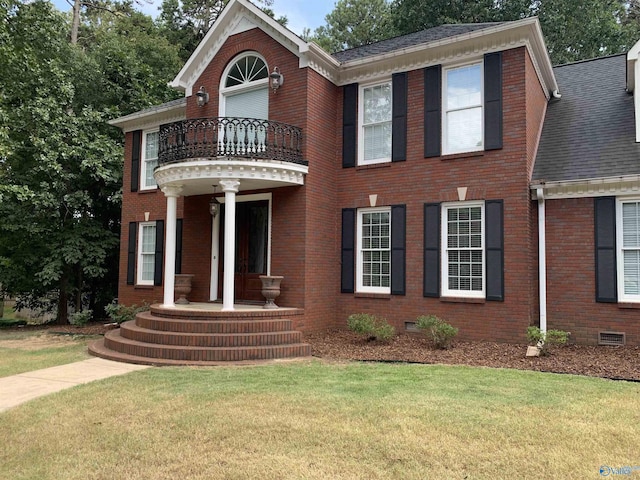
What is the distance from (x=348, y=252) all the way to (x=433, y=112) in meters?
3.60

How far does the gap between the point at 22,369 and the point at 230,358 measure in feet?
11.3

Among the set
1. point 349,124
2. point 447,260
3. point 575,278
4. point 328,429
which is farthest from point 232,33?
point 328,429

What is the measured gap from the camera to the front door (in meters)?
11.7

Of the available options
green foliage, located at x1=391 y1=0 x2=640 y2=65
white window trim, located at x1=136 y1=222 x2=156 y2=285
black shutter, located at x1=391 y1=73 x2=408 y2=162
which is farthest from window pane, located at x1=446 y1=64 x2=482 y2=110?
green foliage, located at x1=391 y1=0 x2=640 y2=65

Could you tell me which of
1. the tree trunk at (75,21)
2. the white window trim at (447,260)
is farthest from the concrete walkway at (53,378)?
the tree trunk at (75,21)

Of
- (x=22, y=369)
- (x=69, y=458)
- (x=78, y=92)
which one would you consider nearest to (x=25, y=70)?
(x=78, y=92)

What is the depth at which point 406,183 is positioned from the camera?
1080cm

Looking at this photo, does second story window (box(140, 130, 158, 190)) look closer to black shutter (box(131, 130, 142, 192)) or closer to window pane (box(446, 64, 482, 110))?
black shutter (box(131, 130, 142, 192))

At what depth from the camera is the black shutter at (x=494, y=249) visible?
9547 millimetres

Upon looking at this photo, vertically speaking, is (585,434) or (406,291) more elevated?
(406,291)

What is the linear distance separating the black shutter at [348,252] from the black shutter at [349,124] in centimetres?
123

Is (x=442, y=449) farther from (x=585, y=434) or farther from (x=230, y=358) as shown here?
(x=230, y=358)

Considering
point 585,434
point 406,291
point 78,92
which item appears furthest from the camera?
point 78,92

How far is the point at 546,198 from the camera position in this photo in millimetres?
9781
